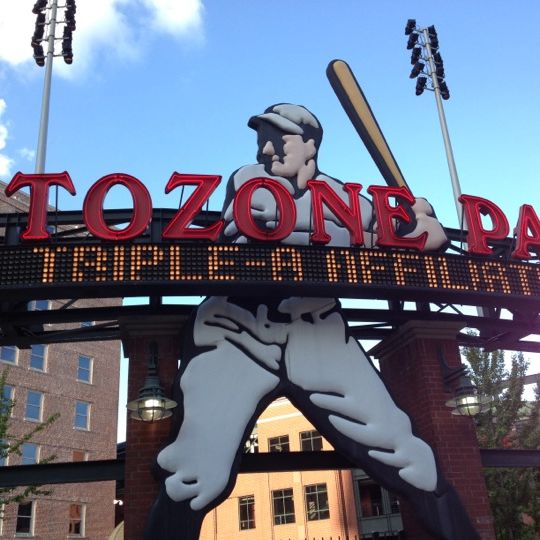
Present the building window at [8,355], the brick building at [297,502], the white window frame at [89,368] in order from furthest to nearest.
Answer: the white window frame at [89,368] < the brick building at [297,502] < the building window at [8,355]

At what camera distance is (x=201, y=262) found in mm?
9820

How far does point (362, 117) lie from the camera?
14.2m

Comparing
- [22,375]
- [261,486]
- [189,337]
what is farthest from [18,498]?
[261,486]

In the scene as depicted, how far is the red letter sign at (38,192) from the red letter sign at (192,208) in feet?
5.37

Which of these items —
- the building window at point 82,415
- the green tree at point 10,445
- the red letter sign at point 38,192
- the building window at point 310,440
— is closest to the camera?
the red letter sign at point 38,192

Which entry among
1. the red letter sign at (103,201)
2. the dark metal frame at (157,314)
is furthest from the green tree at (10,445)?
the red letter sign at (103,201)

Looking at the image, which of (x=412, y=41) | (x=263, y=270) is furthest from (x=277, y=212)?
(x=412, y=41)

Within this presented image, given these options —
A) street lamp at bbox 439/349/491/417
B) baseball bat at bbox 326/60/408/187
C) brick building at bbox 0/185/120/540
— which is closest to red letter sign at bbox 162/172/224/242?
baseball bat at bbox 326/60/408/187

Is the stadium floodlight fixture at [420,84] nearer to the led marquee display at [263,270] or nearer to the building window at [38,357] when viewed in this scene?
the led marquee display at [263,270]

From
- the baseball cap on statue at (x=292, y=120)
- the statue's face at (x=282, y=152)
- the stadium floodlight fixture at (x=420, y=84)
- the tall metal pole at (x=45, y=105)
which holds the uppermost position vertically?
the stadium floodlight fixture at (x=420, y=84)

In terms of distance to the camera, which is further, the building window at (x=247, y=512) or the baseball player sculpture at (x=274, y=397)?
the building window at (x=247, y=512)

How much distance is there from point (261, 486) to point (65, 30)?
35.9m

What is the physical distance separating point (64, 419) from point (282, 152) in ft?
111

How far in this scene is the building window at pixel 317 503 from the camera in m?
44.0
